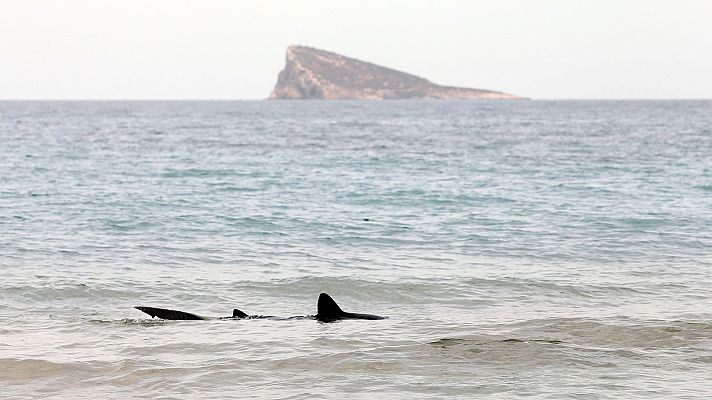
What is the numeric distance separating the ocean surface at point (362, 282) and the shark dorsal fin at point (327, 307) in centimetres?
37

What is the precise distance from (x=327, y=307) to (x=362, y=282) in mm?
3772

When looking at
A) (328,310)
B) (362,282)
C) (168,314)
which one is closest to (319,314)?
(328,310)

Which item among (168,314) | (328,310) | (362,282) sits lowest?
(362,282)

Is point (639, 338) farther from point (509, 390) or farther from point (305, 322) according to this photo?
point (305, 322)

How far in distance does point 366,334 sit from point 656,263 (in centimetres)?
856

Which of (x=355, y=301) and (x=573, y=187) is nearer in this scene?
(x=355, y=301)

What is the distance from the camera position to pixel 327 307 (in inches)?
535

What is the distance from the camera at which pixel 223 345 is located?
12281mm

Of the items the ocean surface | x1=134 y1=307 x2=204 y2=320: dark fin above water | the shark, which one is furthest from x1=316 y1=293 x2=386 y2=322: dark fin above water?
x1=134 y1=307 x2=204 y2=320: dark fin above water

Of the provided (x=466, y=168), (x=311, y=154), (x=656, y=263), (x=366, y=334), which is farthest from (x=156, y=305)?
(x=311, y=154)

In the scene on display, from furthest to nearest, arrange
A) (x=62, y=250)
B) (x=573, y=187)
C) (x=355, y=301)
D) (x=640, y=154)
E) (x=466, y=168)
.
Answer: (x=640, y=154)
(x=466, y=168)
(x=573, y=187)
(x=62, y=250)
(x=355, y=301)

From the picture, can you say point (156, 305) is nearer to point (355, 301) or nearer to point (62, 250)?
point (355, 301)

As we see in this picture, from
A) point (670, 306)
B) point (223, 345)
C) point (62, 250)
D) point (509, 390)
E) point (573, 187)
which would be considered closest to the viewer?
point (509, 390)

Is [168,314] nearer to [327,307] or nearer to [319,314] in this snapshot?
[319,314]
